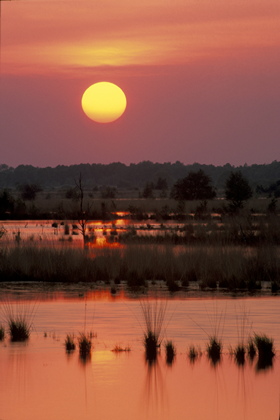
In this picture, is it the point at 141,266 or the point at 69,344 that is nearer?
the point at 69,344

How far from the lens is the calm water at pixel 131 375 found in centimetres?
888

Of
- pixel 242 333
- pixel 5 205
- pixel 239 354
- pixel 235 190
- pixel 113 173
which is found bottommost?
pixel 239 354

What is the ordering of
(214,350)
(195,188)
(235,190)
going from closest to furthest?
(214,350)
(235,190)
(195,188)

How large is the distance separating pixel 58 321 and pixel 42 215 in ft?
138

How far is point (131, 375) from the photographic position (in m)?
10.5

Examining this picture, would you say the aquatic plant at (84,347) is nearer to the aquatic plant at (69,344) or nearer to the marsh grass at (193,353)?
the aquatic plant at (69,344)

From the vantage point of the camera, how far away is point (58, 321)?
14977 mm

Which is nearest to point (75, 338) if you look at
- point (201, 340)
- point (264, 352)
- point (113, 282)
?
point (201, 340)

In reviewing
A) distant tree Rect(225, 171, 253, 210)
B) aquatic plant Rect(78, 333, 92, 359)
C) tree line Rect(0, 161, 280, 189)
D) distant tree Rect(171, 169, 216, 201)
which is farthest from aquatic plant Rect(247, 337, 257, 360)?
tree line Rect(0, 161, 280, 189)

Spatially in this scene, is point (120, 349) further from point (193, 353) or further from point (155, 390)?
point (155, 390)

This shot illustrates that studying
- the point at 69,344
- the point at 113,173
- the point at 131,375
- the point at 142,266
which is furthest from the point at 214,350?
the point at 113,173

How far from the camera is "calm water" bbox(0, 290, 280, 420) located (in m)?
8.88

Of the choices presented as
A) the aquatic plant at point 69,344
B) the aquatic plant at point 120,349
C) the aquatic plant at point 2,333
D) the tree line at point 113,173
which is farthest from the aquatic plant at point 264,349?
the tree line at point 113,173

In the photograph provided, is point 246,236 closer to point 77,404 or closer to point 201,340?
point 201,340
